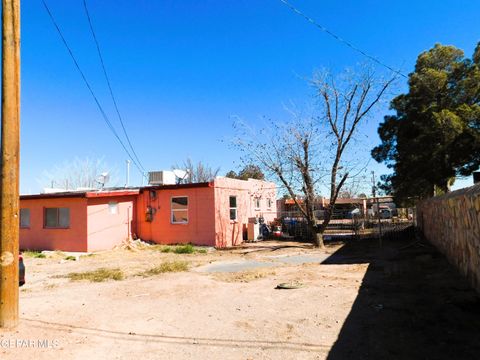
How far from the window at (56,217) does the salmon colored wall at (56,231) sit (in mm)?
260

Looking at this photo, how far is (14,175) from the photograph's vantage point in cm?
552

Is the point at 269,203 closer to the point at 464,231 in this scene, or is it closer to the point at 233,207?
the point at 233,207

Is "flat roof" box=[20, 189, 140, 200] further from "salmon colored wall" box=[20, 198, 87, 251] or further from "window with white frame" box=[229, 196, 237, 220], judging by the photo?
"window with white frame" box=[229, 196, 237, 220]

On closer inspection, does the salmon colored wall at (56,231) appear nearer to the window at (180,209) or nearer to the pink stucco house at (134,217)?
the pink stucco house at (134,217)

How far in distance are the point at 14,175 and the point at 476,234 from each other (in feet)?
23.4

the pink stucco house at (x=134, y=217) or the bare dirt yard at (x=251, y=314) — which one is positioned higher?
the pink stucco house at (x=134, y=217)

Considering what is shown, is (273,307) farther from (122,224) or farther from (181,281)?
(122,224)

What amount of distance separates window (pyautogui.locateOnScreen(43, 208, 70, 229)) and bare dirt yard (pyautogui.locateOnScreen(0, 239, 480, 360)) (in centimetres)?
740

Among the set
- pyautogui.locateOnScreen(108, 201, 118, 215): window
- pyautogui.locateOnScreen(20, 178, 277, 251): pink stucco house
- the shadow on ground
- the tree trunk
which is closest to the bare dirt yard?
the shadow on ground

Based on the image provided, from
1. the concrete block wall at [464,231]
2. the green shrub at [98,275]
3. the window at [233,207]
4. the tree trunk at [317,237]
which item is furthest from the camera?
the window at [233,207]

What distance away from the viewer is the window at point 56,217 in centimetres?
1880

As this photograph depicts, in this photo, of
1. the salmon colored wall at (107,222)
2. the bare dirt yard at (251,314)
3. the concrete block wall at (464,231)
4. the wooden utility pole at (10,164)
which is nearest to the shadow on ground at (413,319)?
the bare dirt yard at (251,314)

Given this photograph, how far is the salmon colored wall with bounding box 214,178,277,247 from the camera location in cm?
1959

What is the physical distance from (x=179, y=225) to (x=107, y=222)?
3.33 metres
